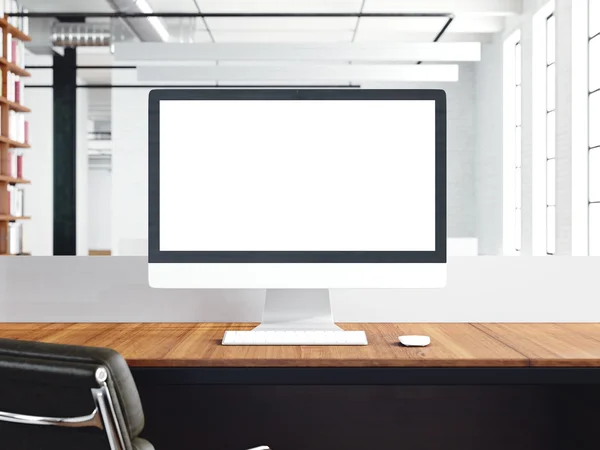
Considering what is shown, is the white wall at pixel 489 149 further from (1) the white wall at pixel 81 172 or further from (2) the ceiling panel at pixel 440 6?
(1) the white wall at pixel 81 172

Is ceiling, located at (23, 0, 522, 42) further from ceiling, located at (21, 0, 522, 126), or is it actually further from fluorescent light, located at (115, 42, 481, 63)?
fluorescent light, located at (115, 42, 481, 63)

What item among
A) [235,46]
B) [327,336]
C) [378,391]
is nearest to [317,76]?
[235,46]

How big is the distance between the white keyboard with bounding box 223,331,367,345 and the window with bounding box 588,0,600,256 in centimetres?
237

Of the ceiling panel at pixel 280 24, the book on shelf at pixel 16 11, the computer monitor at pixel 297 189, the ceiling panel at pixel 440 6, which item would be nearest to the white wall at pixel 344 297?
the computer monitor at pixel 297 189

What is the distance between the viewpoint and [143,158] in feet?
15.4

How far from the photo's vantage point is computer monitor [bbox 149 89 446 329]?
896mm

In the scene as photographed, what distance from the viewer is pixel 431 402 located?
113 centimetres

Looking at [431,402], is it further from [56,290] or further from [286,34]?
[286,34]

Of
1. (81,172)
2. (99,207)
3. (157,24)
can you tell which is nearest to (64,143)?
(157,24)

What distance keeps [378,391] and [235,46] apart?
4.80ft

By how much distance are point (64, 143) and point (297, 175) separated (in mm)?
1304

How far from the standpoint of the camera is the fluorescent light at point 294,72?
207 cm

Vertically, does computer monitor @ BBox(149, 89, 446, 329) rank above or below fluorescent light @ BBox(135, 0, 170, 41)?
below

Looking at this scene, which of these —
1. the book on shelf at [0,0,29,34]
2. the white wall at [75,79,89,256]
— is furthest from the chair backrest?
the white wall at [75,79,89,256]
